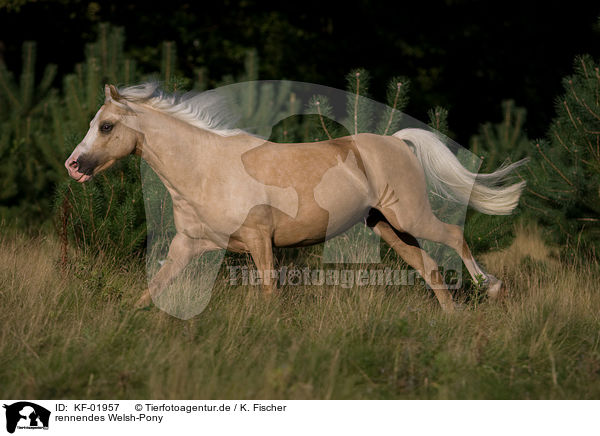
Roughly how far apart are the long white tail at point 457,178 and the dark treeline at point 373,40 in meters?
9.40

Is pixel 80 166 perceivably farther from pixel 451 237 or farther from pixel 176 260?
pixel 451 237

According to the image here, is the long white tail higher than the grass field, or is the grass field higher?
the long white tail

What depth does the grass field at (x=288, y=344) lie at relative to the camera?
3578 millimetres

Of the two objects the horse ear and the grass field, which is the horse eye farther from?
the grass field

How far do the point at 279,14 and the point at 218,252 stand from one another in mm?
11164

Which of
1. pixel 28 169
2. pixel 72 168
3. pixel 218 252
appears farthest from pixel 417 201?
pixel 28 169

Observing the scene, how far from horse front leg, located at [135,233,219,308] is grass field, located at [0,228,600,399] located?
0.63 ft

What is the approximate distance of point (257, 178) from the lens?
4.63 m

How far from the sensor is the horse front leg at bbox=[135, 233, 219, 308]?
15.6 ft

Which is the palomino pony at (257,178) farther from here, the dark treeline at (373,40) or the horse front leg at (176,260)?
the dark treeline at (373,40)
